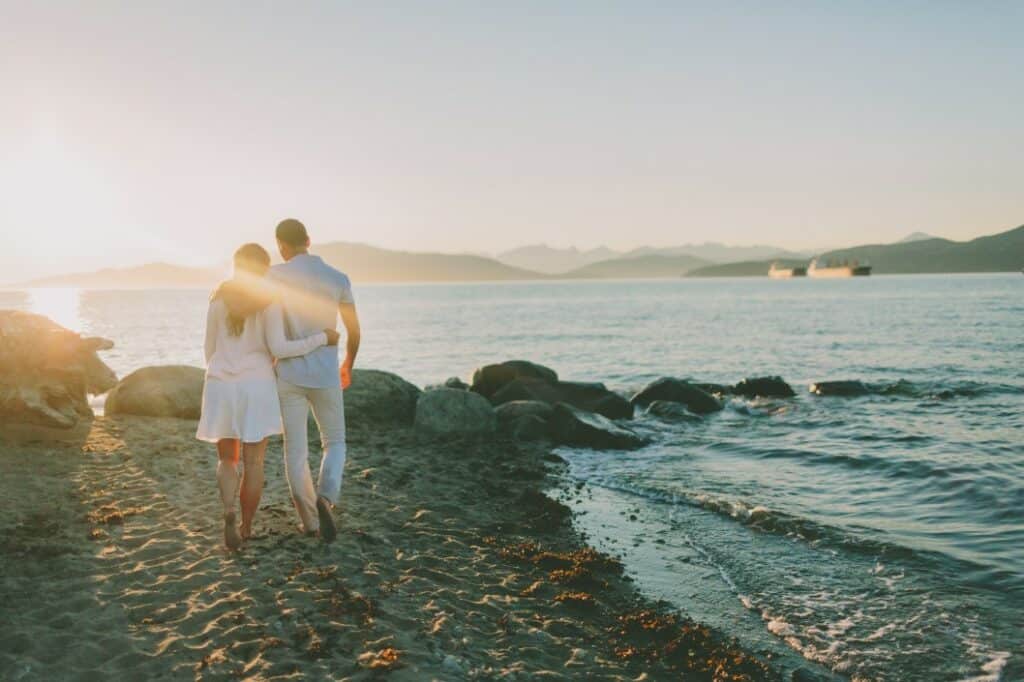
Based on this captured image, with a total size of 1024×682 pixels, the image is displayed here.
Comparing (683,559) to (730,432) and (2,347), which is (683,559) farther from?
(2,347)

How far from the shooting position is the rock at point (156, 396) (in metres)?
13.9

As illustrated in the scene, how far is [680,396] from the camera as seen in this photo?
781 inches

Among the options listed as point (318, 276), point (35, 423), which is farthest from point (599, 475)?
point (35, 423)

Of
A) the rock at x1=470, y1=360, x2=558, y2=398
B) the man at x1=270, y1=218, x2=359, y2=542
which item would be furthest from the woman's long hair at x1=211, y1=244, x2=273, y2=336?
the rock at x1=470, y1=360, x2=558, y2=398

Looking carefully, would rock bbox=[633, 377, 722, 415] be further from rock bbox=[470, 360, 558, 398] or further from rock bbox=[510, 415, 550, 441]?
rock bbox=[510, 415, 550, 441]

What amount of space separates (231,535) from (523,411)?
971cm

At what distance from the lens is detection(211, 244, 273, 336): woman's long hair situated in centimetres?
633

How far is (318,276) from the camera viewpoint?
21.9 feet

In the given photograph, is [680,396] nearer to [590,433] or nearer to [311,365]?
[590,433]

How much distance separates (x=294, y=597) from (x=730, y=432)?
12517 millimetres

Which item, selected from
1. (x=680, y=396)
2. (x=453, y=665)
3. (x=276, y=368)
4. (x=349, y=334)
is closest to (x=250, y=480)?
(x=276, y=368)

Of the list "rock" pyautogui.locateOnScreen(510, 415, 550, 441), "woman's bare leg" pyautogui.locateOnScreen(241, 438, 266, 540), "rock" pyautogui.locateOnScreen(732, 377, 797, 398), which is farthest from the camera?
"rock" pyautogui.locateOnScreen(732, 377, 797, 398)

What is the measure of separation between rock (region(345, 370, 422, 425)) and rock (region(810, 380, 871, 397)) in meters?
12.6

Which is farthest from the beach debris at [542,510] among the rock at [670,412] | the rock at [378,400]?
the rock at [670,412]
